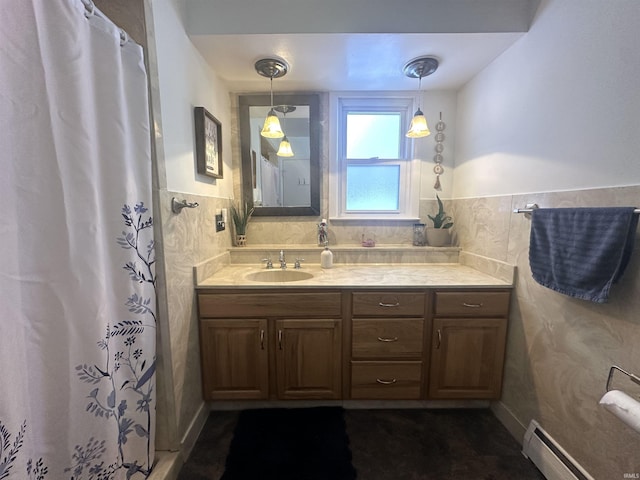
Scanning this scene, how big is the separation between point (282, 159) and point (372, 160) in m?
0.73

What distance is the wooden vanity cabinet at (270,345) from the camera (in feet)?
4.85

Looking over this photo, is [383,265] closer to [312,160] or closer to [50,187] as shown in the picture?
[312,160]

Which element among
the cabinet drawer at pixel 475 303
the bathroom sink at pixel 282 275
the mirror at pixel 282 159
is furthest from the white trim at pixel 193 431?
the cabinet drawer at pixel 475 303

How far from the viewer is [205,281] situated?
151cm

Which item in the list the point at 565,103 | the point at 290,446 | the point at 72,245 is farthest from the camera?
the point at 290,446

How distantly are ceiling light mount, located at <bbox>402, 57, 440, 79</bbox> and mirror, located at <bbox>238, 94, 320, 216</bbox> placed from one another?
2.23 feet

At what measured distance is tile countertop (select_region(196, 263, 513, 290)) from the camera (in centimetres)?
147

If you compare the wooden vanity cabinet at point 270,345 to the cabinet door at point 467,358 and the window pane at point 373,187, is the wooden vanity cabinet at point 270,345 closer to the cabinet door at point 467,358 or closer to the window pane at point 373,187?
the cabinet door at point 467,358

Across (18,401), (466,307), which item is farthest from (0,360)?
(466,307)

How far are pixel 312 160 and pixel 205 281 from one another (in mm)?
1190

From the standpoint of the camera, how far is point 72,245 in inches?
30.8

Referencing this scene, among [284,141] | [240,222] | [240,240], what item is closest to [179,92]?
[284,141]

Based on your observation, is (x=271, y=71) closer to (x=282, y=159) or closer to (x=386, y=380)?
(x=282, y=159)

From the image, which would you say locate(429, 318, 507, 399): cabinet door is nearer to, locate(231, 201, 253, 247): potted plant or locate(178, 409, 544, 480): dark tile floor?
locate(178, 409, 544, 480): dark tile floor
